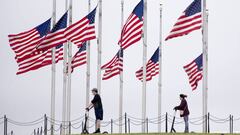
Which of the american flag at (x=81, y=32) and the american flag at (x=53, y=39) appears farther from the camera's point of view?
the american flag at (x=53, y=39)

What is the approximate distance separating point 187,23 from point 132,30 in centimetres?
303

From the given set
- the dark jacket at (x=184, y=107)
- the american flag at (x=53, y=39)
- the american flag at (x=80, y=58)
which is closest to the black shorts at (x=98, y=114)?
the dark jacket at (x=184, y=107)

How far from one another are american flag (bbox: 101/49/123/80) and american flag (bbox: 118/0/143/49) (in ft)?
20.7

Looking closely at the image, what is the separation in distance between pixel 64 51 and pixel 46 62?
202 centimetres

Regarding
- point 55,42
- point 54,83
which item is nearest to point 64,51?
point 54,83

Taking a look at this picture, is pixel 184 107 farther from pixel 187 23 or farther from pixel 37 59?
pixel 37 59

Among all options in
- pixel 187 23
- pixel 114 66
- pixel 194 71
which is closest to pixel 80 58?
pixel 114 66

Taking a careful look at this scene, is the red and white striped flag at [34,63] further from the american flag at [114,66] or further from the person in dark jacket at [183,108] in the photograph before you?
the person in dark jacket at [183,108]

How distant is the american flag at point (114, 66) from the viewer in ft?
208

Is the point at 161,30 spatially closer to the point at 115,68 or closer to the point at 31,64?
the point at 115,68

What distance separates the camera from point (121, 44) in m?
57.1

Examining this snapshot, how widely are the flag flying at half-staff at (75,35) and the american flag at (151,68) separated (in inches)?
334

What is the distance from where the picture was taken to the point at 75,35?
186ft

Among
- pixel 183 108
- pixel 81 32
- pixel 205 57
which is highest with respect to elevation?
pixel 81 32
